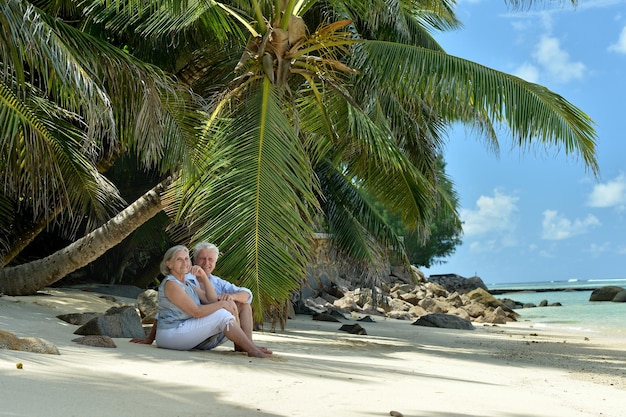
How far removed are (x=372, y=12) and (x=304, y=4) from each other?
7.07 feet

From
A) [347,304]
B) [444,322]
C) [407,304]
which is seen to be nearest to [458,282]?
[407,304]

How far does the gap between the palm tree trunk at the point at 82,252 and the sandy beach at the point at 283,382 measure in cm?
148

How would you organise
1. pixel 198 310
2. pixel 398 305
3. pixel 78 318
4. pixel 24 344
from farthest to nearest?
pixel 398 305, pixel 78 318, pixel 198 310, pixel 24 344

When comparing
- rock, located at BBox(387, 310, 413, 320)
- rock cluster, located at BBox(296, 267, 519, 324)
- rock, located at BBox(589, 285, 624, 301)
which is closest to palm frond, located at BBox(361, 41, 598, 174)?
rock cluster, located at BBox(296, 267, 519, 324)

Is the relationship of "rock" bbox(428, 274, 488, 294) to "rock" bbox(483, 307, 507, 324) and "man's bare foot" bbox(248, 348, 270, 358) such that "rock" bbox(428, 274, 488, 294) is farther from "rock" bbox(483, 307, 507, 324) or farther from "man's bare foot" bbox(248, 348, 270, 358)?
"man's bare foot" bbox(248, 348, 270, 358)

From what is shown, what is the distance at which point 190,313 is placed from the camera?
649cm

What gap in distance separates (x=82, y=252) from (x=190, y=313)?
17.8 feet

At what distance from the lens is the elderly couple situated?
653 centimetres

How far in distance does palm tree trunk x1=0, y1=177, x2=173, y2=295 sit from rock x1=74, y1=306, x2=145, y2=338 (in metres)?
3.46

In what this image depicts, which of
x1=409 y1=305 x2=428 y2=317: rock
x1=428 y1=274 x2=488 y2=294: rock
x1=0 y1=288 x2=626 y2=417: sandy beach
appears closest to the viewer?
x1=0 y1=288 x2=626 y2=417: sandy beach

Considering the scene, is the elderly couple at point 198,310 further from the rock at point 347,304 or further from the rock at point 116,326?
the rock at point 347,304

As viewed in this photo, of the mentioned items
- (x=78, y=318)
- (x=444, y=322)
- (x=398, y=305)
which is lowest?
(x=78, y=318)

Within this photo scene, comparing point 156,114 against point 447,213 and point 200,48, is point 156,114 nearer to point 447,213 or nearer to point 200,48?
point 200,48

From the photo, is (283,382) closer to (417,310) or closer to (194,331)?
(194,331)
